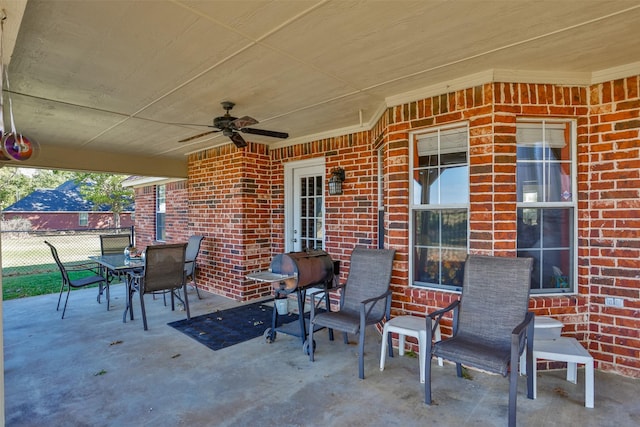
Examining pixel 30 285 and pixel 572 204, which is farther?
pixel 30 285

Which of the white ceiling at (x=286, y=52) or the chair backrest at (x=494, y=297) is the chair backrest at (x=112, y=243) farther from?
the chair backrest at (x=494, y=297)

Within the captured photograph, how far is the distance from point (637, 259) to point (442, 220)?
1.58 m

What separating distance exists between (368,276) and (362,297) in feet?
0.75

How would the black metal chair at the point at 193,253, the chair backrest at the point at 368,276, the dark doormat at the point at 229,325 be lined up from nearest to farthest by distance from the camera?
the chair backrest at the point at 368,276 < the dark doormat at the point at 229,325 < the black metal chair at the point at 193,253

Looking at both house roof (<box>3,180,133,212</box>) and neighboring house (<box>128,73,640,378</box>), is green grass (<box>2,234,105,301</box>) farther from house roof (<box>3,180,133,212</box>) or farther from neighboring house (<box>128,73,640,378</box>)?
neighboring house (<box>128,73,640,378</box>)

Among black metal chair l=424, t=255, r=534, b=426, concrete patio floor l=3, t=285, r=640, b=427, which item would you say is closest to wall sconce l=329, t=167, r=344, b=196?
concrete patio floor l=3, t=285, r=640, b=427

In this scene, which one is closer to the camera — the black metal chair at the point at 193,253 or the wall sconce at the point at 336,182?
the wall sconce at the point at 336,182

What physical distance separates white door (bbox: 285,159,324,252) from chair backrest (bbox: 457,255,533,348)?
265 cm

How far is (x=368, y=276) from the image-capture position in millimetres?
3465

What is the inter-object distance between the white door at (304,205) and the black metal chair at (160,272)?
182cm

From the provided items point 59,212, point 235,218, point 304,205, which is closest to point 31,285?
point 235,218

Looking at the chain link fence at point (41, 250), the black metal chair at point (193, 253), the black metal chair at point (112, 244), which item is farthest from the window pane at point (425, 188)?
the chain link fence at point (41, 250)

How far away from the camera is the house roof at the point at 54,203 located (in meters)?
18.9

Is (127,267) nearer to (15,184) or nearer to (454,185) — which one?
(454,185)
